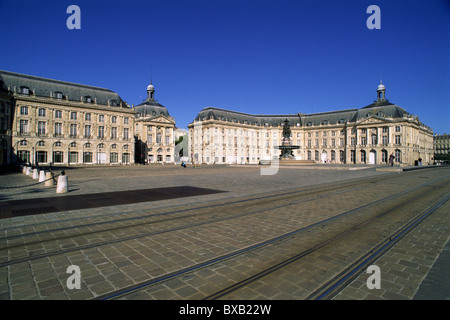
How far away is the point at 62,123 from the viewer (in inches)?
2077

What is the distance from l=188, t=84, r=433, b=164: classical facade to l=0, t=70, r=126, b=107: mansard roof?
29.9 meters

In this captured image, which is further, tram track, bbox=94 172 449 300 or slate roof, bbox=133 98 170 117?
slate roof, bbox=133 98 170 117

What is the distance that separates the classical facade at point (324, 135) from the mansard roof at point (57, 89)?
29.9 meters

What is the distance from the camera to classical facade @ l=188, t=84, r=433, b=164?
236 ft

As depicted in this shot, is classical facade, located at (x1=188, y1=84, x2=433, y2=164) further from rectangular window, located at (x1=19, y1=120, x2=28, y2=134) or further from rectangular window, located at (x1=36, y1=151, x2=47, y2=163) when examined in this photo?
rectangular window, located at (x1=19, y1=120, x2=28, y2=134)

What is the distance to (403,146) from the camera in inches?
2712

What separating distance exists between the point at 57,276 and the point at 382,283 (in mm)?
5047

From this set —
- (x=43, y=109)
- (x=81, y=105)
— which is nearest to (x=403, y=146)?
(x=81, y=105)

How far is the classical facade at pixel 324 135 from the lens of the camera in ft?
236

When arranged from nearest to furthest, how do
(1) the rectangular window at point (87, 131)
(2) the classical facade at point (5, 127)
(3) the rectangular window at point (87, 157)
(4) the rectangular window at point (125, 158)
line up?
(2) the classical facade at point (5, 127) < (3) the rectangular window at point (87, 157) < (1) the rectangular window at point (87, 131) < (4) the rectangular window at point (125, 158)

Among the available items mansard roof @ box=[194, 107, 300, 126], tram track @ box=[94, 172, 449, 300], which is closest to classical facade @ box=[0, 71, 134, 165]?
mansard roof @ box=[194, 107, 300, 126]

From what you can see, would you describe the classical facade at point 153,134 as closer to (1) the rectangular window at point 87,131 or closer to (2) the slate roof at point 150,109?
(2) the slate roof at point 150,109

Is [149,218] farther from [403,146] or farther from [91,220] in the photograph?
[403,146]

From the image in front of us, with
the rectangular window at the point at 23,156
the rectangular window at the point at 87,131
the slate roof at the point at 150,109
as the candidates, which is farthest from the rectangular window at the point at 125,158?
the rectangular window at the point at 23,156
